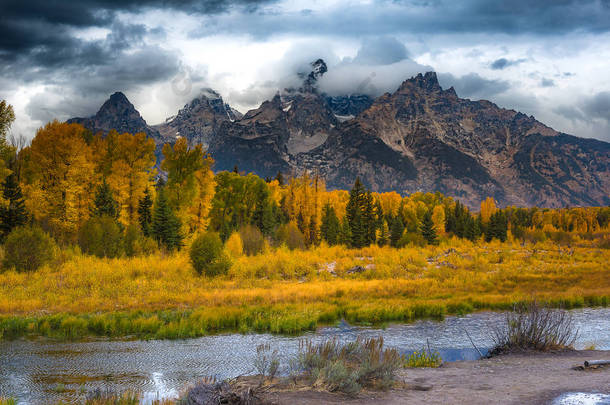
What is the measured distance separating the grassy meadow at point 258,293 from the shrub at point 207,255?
2.58 ft

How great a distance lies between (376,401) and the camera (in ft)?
26.5

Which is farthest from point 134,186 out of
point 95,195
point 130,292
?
point 130,292

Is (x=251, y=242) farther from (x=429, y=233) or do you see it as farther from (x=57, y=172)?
(x=429, y=233)

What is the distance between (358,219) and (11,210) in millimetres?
34840

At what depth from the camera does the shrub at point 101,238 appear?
32.0m

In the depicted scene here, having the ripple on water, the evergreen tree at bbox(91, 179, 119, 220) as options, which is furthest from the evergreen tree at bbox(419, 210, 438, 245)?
the ripple on water

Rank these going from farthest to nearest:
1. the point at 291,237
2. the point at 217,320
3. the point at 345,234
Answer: the point at 345,234
the point at 291,237
the point at 217,320

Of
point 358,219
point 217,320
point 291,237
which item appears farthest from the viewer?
point 358,219

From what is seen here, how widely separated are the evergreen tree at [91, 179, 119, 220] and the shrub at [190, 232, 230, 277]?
1136cm

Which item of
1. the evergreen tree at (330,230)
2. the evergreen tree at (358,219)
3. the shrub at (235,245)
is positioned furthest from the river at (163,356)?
the evergreen tree at (330,230)

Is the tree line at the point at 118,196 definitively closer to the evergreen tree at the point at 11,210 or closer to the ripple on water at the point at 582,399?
the evergreen tree at the point at 11,210

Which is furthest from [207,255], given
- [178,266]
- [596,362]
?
[596,362]

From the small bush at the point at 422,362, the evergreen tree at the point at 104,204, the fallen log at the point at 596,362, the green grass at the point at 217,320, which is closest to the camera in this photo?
the fallen log at the point at 596,362

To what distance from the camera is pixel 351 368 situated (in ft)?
31.0
